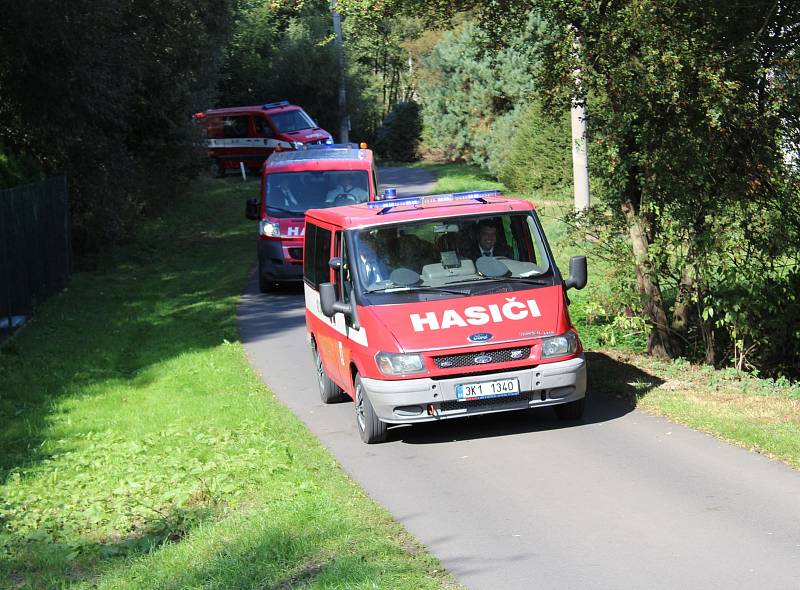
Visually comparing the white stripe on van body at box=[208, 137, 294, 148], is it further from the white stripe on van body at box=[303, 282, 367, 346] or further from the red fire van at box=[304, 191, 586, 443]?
the red fire van at box=[304, 191, 586, 443]

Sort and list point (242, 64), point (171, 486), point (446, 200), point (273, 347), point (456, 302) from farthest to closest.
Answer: point (242, 64) → point (273, 347) → point (446, 200) → point (456, 302) → point (171, 486)

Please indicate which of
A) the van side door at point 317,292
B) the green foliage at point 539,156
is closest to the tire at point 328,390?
the van side door at point 317,292

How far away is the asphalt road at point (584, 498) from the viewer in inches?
258

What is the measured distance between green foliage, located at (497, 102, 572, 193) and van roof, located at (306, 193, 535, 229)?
22933 millimetres

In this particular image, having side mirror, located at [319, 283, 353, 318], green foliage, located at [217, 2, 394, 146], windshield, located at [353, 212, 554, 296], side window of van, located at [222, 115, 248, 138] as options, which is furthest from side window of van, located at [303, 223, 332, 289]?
green foliage, located at [217, 2, 394, 146]

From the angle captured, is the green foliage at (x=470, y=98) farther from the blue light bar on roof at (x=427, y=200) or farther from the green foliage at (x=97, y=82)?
the blue light bar on roof at (x=427, y=200)

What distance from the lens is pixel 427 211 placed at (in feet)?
35.2

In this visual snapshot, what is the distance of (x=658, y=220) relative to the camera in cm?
1270

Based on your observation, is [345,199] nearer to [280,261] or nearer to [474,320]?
[280,261]

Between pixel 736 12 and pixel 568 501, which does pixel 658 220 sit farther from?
pixel 568 501

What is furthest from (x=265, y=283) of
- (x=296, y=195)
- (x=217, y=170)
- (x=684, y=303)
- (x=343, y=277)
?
Answer: (x=217, y=170)

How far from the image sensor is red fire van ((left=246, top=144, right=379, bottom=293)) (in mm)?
20172

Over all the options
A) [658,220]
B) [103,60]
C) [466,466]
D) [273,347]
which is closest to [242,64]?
[103,60]

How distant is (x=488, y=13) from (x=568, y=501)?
308 inches
